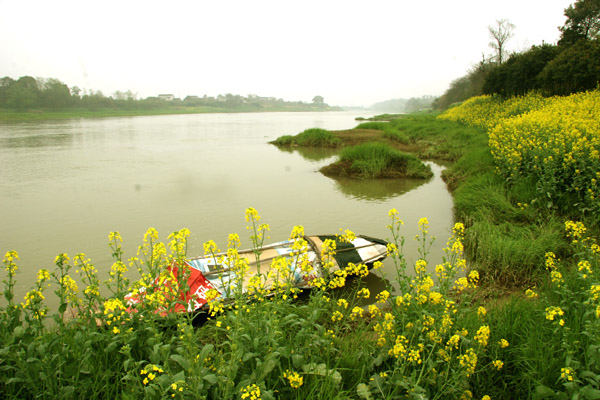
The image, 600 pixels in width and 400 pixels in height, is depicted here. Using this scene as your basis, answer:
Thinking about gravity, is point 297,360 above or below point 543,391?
above

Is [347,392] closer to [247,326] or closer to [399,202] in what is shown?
[247,326]

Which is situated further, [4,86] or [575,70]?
[4,86]

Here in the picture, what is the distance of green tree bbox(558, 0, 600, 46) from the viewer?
24391 mm

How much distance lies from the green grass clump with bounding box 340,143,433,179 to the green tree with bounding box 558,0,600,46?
1947cm

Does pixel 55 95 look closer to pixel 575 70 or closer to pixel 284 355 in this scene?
pixel 575 70

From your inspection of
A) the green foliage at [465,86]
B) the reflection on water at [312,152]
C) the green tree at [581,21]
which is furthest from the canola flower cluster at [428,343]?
the green foliage at [465,86]

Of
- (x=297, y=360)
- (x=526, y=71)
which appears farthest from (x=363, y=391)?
(x=526, y=71)

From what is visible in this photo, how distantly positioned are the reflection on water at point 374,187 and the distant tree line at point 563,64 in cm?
1124

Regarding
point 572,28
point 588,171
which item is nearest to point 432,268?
point 588,171

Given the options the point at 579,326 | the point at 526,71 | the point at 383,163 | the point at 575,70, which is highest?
the point at 526,71

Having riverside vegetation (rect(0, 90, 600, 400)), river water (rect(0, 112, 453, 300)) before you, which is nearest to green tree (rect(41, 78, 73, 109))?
river water (rect(0, 112, 453, 300))

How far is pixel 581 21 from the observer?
25.2m

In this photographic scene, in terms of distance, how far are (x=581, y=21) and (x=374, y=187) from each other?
24069 millimetres

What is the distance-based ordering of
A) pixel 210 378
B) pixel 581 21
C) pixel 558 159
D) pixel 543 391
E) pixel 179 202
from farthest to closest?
1. pixel 581 21
2. pixel 179 202
3. pixel 558 159
4. pixel 543 391
5. pixel 210 378
